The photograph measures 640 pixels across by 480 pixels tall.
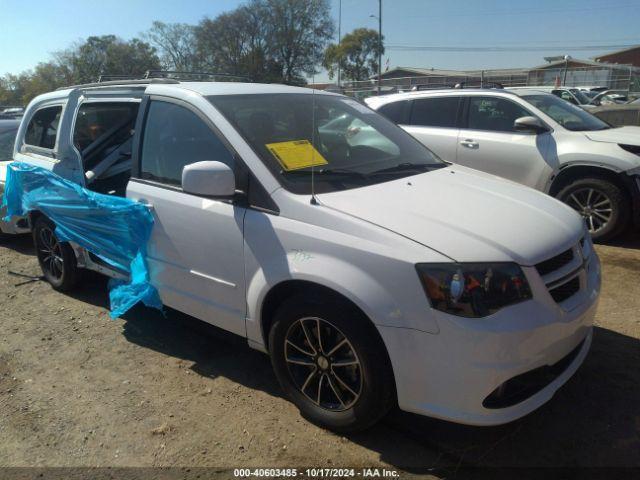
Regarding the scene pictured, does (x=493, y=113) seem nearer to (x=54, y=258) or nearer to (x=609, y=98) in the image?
(x=54, y=258)

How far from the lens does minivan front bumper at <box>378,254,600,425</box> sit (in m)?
2.15

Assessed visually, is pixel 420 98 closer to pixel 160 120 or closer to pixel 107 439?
pixel 160 120

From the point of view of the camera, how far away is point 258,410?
9.75ft

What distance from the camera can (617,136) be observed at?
18.9ft

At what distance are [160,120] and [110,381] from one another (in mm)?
1789

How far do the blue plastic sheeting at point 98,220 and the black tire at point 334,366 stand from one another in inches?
48.3

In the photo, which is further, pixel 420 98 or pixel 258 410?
pixel 420 98

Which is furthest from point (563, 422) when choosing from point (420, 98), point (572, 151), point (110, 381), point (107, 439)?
point (420, 98)

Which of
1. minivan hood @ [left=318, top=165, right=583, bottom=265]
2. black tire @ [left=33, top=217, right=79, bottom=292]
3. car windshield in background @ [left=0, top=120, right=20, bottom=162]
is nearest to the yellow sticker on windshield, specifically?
minivan hood @ [left=318, top=165, right=583, bottom=265]

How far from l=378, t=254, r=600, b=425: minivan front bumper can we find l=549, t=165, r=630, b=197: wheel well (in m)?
3.85

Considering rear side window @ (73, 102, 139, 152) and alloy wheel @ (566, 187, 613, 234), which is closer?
rear side window @ (73, 102, 139, 152)

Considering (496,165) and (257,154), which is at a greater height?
(257,154)

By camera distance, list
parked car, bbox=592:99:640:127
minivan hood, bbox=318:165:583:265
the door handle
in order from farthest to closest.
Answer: parked car, bbox=592:99:640:127
the door handle
minivan hood, bbox=318:165:583:265

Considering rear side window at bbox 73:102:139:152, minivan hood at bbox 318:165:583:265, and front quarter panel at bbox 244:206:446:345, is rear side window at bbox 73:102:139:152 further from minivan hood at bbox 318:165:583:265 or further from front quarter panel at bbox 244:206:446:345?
minivan hood at bbox 318:165:583:265
